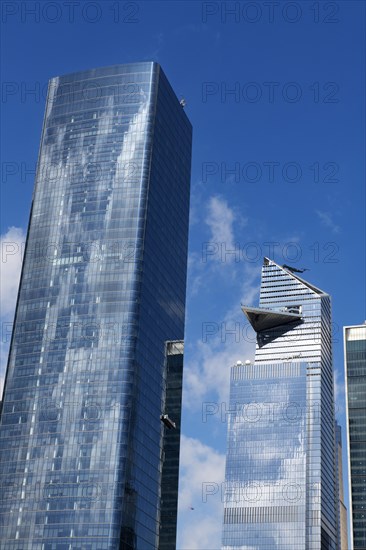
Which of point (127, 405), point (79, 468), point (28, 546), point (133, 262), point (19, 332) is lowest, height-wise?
point (28, 546)

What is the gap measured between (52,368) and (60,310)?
41.7ft

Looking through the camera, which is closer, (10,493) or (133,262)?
(10,493)

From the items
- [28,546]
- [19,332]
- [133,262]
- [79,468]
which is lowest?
[28,546]

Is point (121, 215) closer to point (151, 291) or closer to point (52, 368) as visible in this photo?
point (151, 291)

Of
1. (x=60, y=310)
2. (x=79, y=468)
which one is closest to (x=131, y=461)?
(x=79, y=468)

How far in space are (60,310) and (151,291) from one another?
779 inches

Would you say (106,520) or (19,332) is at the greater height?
(19,332)

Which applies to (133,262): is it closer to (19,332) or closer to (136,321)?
(136,321)

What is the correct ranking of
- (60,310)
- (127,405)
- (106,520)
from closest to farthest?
1. (106,520)
2. (127,405)
3. (60,310)

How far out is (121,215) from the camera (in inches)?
7820

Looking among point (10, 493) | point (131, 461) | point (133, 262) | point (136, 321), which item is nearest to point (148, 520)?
point (131, 461)

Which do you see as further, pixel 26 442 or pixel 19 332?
pixel 19 332

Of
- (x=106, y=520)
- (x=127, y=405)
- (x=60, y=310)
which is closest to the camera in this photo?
(x=106, y=520)

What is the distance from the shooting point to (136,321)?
7392 inches
